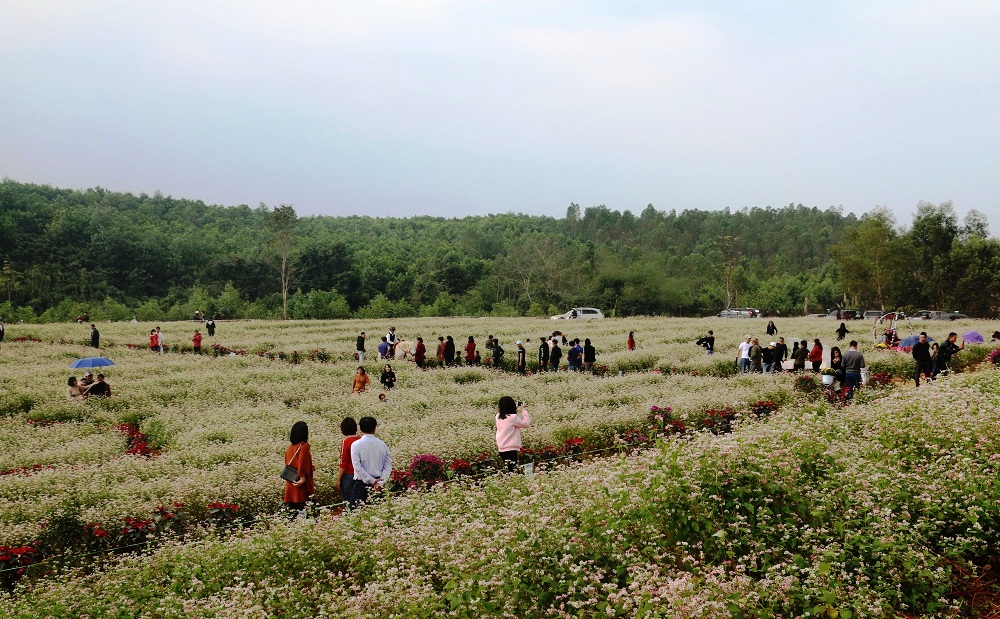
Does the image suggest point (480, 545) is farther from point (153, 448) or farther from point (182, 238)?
point (182, 238)

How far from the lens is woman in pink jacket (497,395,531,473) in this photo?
1140cm

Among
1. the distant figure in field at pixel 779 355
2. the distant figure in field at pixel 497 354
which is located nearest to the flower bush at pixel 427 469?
the distant figure in field at pixel 779 355

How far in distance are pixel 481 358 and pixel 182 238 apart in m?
78.6

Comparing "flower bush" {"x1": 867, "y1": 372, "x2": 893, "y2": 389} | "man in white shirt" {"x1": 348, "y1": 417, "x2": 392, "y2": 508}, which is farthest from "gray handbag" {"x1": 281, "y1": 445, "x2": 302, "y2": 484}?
"flower bush" {"x1": 867, "y1": 372, "x2": 893, "y2": 389}

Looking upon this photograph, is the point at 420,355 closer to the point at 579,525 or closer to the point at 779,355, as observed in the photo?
the point at 779,355

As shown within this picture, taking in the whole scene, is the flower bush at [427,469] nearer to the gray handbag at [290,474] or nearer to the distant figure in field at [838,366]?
the gray handbag at [290,474]

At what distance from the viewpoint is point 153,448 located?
16.4 meters

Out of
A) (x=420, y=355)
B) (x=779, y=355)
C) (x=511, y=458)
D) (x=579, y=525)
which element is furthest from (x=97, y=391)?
(x=779, y=355)

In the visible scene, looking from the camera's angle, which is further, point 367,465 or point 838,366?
point 838,366

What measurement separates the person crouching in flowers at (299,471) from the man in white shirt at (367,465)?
649 mm

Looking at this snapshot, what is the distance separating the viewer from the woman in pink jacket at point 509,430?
37.4 ft

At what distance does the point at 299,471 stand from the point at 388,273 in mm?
86961

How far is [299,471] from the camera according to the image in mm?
9609

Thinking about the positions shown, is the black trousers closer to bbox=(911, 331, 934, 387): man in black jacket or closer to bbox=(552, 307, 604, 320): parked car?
bbox=(911, 331, 934, 387): man in black jacket
